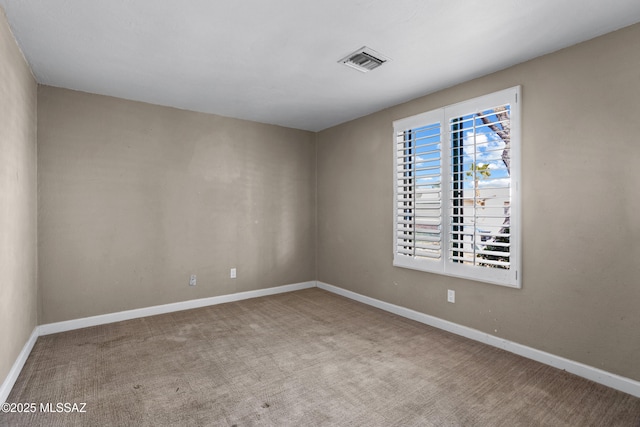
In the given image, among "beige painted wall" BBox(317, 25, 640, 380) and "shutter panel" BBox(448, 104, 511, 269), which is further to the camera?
"shutter panel" BBox(448, 104, 511, 269)

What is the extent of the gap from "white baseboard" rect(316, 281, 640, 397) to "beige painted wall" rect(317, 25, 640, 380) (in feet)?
0.15

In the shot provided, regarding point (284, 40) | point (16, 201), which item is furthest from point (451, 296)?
point (16, 201)

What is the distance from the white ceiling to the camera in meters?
2.00

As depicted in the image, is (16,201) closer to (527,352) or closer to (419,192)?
(419,192)

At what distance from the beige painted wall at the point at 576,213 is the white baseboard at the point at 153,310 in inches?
93.1

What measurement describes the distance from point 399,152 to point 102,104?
10.9ft

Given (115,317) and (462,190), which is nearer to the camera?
(462,190)

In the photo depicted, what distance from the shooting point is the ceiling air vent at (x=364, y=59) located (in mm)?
2543

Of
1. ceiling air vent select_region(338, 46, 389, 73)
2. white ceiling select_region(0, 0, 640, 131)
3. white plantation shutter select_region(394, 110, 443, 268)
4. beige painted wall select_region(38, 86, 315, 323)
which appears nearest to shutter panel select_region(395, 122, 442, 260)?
white plantation shutter select_region(394, 110, 443, 268)

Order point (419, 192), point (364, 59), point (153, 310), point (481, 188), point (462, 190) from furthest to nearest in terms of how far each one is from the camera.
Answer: point (153, 310)
point (419, 192)
point (462, 190)
point (481, 188)
point (364, 59)

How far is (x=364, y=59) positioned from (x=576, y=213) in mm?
2027

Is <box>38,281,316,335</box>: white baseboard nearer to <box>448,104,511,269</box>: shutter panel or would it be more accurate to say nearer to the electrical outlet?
the electrical outlet

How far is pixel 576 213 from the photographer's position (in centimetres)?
244

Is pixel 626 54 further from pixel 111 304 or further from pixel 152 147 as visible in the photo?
pixel 111 304
